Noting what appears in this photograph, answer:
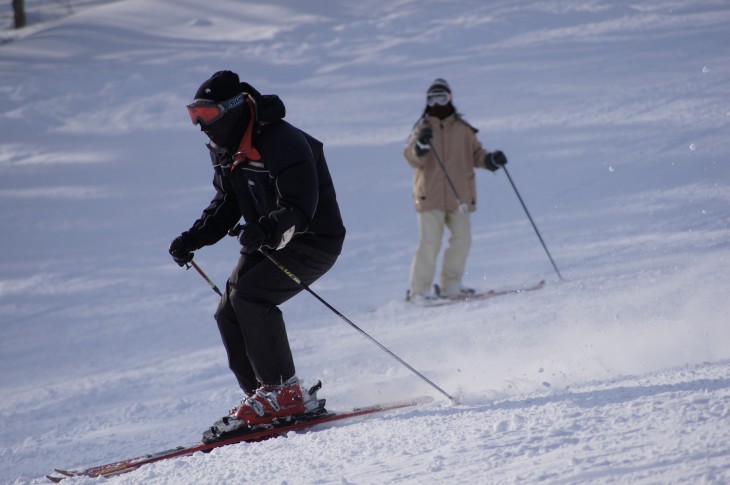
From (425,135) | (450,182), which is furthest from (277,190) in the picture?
(450,182)

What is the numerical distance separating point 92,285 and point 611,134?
7.91 metres

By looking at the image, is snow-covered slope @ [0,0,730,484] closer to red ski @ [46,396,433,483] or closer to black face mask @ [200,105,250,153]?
red ski @ [46,396,433,483]

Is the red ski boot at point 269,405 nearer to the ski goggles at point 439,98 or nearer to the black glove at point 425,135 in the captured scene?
the black glove at point 425,135

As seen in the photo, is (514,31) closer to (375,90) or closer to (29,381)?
(375,90)

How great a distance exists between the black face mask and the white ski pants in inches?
176

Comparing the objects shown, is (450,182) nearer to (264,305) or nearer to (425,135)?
(425,135)

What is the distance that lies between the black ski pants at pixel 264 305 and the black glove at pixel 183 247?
0.99 feet

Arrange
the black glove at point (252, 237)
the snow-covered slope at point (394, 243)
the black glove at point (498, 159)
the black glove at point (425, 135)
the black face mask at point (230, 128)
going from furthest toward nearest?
the black glove at point (498, 159), the black glove at point (425, 135), the black face mask at point (230, 128), the black glove at point (252, 237), the snow-covered slope at point (394, 243)

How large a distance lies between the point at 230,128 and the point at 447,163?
4.54 m

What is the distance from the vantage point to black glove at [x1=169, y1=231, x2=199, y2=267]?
4.55 metres

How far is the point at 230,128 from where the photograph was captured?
165 inches

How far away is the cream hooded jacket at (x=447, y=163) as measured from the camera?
847 centimetres

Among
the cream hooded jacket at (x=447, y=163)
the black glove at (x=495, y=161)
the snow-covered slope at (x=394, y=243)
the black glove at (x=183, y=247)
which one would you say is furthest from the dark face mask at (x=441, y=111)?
the black glove at (x=183, y=247)

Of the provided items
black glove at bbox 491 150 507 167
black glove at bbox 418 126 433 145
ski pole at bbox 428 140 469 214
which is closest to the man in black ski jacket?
black glove at bbox 418 126 433 145
